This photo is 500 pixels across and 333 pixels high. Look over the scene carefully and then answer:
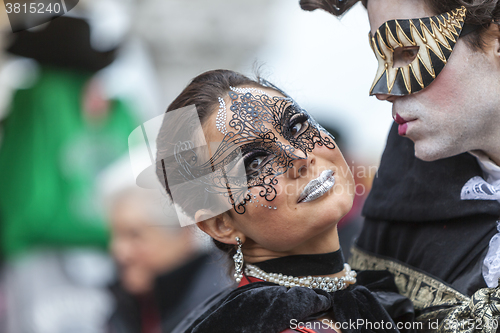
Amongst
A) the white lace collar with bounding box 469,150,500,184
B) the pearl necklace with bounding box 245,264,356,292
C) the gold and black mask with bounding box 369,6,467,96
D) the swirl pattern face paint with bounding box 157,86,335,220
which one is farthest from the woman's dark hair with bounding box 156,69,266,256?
the white lace collar with bounding box 469,150,500,184

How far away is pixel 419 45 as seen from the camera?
1670 mm

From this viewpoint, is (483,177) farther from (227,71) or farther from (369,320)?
(227,71)

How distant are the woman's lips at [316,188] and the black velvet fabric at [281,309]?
357mm

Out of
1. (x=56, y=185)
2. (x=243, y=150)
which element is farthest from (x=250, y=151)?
(x=56, y=185)

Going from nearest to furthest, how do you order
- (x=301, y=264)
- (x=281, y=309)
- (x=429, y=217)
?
(x=281, y=309) → (x=301, y=264) → (x=429, y=217)

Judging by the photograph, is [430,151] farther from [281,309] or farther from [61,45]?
[61,45]

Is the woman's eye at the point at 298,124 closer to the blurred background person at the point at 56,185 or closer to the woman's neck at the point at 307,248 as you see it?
the woman's neck at the point at 307,248

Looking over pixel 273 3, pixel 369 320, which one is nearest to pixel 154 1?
pixel 273 3

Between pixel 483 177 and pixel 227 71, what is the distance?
4.26 feet

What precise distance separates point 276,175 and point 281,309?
1.63 feet

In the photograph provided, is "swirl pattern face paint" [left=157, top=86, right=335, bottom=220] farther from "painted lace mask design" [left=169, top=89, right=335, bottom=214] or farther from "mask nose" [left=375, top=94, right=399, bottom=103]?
"mask nose" [left=375, top=94, right=399, bottom=103]

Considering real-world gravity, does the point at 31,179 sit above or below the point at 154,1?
below

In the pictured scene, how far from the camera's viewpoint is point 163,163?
5.79 feet

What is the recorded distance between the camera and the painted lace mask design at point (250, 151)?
1.58 metres
